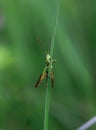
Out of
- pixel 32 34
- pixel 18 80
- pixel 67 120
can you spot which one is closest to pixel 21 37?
pixel 32 34

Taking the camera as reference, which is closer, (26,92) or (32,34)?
(26,92)

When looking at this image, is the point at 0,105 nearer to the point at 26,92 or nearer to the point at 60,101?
the point at 26,92

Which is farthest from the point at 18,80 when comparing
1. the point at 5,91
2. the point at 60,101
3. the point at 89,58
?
the point at 89,58

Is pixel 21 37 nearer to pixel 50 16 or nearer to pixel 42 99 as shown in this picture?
pixel 50 16

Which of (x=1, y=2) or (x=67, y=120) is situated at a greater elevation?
(x=1, y=2)

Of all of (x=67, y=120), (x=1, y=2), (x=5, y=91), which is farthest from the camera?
(x=1, y=2)

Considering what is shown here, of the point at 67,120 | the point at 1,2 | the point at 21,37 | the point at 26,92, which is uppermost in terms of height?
the point at 1,2

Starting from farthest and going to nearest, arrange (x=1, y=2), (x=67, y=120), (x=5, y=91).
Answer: (x=1, y=2), (x=5, y=91), (x=67, y=120)
